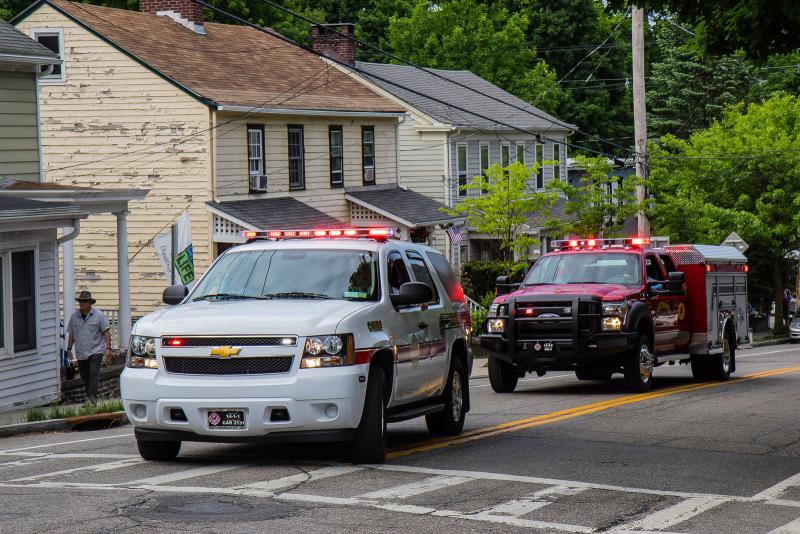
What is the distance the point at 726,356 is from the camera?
76.6 ft

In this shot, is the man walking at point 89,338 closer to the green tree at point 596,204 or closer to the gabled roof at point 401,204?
the green tree at point 596,204

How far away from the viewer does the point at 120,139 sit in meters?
33.9

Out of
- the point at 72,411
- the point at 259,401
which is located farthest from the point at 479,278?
the point at 259,401

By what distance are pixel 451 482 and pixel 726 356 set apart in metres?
14.1

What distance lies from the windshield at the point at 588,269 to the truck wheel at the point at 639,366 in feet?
3.12

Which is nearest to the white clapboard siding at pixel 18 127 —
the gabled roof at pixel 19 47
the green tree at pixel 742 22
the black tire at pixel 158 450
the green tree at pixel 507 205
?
the gabled roof at pixel 19 47

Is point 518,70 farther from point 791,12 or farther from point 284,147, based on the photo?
point 791,12

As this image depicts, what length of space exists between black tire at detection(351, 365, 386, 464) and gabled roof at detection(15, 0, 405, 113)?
2215cm

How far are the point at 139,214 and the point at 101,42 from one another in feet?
14.5

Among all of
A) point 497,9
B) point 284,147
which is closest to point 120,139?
point 284,147

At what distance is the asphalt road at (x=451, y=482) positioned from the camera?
344 inches

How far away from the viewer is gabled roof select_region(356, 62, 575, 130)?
46375 mm

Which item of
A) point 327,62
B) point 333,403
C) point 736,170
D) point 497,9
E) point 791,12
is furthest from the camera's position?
point 497,9

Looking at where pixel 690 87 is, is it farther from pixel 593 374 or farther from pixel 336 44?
pixel 593 374
